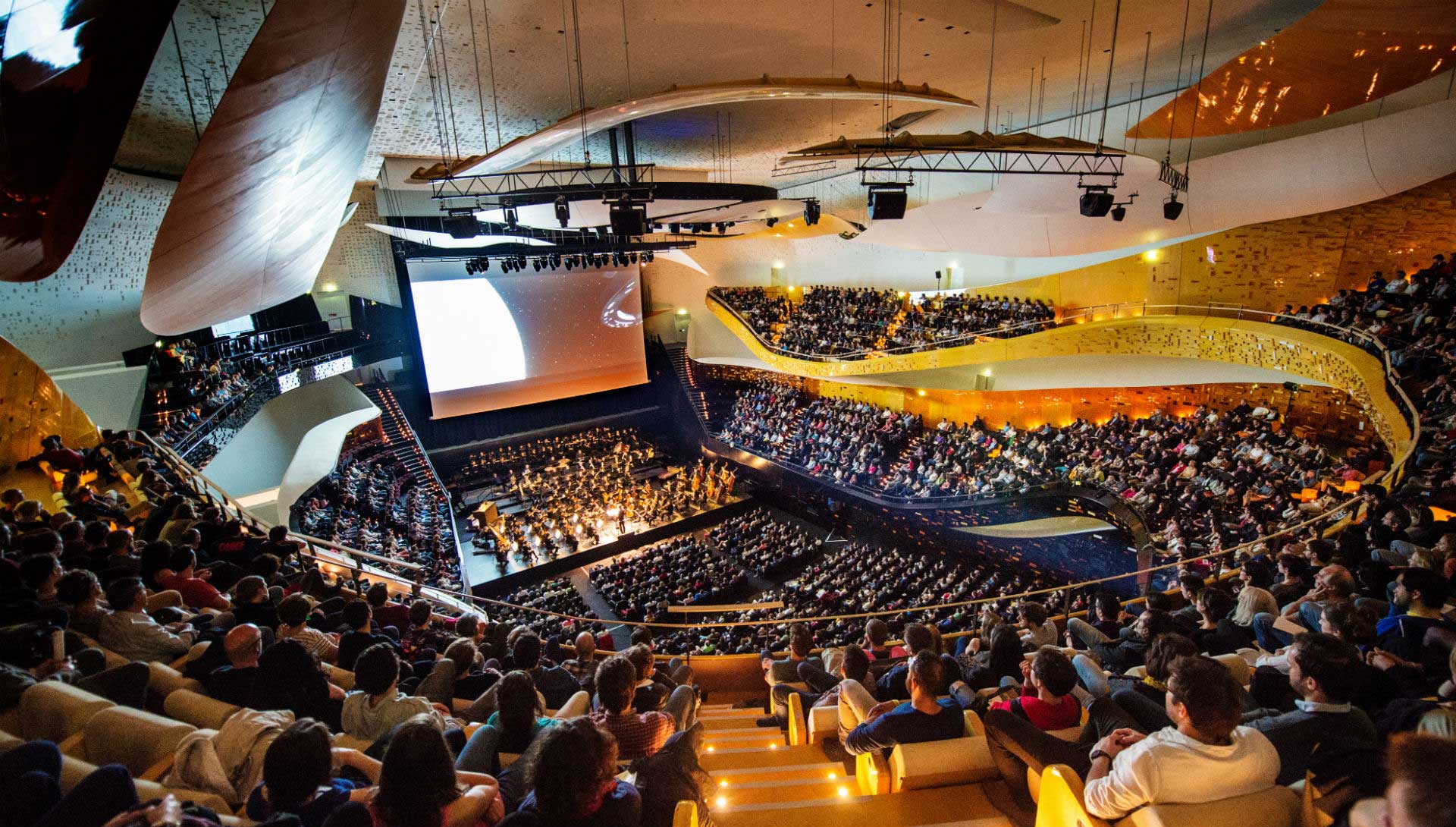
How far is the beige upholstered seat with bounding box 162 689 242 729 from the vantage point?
8.48ft

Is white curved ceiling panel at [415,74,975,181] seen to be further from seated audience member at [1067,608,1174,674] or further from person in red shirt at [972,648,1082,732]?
person in red shirt at [972,648,1082,732]

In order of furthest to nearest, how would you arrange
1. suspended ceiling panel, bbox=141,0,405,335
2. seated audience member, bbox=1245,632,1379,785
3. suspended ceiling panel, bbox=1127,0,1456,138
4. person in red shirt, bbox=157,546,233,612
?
suspended ceiling panel, bbox=1127,0,1456,138, person in red shirt, bbox=157,546,233,612, suspended ceiling panel, bbox=141,0,405,335, seated audience member, bbox=1245,632,1379,785

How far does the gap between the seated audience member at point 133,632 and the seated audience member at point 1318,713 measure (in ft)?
16.2

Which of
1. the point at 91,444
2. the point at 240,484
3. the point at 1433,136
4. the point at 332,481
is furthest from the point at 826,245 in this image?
the point at 91,444

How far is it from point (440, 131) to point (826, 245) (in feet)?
47.2

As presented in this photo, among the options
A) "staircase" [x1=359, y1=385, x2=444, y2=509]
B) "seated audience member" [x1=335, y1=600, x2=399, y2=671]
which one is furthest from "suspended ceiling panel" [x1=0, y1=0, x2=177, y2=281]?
"staircase" [x1=359, y1=385, x2=444, y2=509]

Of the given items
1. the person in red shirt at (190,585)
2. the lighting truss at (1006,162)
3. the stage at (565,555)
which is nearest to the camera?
the person in red shirt at (190,585)

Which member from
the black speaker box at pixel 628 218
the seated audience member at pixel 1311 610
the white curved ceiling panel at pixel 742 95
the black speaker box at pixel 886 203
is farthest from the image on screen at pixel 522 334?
the seated audience member at pixel 1311 610

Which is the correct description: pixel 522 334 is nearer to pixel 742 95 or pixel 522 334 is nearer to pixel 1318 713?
pixel 742 95

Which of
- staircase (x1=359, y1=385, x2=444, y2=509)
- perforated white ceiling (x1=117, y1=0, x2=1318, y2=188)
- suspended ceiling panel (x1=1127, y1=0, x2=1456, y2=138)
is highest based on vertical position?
perforated white ceiling (x1=117, y1=0, x2=1318, y2=188)

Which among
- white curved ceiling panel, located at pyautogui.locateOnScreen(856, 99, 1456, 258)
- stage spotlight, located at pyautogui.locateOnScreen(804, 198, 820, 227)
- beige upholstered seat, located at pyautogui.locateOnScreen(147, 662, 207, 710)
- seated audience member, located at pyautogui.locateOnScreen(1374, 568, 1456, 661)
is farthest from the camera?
stage spotlight, located at pyautogui.locateOnScreen(804, 198, 820, 227)

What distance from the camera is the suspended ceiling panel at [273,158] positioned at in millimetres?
3156

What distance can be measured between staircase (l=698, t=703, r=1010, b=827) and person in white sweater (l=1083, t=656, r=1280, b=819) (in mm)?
716

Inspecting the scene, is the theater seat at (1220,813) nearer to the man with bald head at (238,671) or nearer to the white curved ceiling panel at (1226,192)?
the man with bald head at (238,671)
